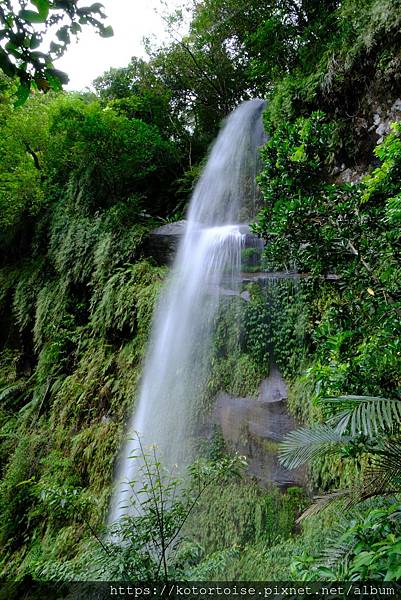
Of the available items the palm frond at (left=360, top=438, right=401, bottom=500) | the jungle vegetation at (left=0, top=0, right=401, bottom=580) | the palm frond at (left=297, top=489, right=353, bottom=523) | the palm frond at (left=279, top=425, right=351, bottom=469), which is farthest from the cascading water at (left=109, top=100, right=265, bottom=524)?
the palm frond at (left=360, top=438, right=401, bottom=500)

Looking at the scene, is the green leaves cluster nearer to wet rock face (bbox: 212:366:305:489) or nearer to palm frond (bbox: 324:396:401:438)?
palm frond (bbox: 324:396:401:438)

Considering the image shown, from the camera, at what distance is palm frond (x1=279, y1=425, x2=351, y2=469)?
232 centimetres

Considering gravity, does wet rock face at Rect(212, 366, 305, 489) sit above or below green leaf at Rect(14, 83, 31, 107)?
below

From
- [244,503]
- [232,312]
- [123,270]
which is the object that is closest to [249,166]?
[123,270]

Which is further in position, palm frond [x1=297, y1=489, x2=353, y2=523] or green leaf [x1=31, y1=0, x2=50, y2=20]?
palm frond [x1=297, y1=489, x2=353, y2=523]

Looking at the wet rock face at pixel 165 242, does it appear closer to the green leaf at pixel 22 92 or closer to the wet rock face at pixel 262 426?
the wet rock face at pixel 262 426

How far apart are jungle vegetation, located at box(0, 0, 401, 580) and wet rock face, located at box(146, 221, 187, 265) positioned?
0.81 ft

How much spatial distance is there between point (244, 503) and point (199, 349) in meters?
2.07

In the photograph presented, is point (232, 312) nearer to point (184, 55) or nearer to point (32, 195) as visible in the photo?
point (32, 195)

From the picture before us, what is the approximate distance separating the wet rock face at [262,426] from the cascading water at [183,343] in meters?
0.52

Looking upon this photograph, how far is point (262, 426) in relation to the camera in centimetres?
428

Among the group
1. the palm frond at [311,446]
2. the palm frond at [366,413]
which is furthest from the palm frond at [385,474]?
the palm frond at [366,413]

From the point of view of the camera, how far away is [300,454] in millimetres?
2348

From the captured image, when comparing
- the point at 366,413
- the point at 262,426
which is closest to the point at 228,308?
the point at 262,426
